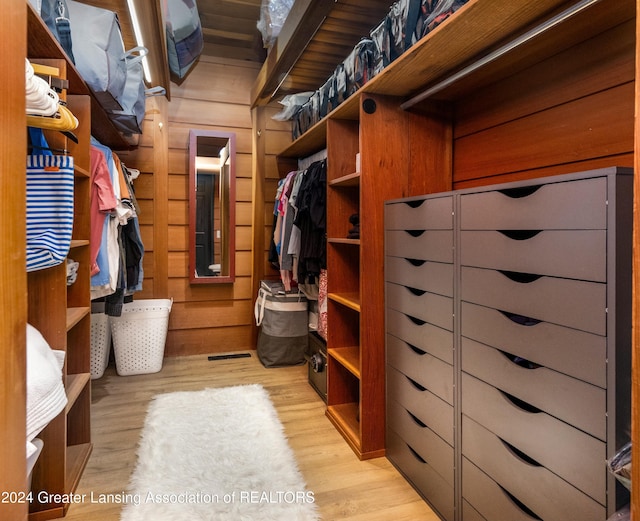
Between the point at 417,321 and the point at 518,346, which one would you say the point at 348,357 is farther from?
the point at 518,346

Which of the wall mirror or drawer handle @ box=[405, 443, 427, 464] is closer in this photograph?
drawer handle @ box=[405, 443, 427, 464]

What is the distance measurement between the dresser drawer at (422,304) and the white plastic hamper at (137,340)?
2.00 meters

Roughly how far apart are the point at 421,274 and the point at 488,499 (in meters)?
0.80

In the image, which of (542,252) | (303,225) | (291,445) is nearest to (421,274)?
(542,252)

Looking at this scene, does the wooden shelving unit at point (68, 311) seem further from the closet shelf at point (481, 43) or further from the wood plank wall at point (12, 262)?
the closet shelf at point (481, 43)

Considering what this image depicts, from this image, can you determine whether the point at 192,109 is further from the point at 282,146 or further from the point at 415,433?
the point at 415,433

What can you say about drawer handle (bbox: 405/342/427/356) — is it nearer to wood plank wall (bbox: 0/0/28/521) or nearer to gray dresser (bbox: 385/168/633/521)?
gray dresser (bbox: 385/168/633/521)

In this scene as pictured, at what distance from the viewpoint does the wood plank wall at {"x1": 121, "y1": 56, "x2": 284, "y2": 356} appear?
3.30 m

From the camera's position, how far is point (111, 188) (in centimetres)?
224

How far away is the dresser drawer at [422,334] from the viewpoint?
4.84ft

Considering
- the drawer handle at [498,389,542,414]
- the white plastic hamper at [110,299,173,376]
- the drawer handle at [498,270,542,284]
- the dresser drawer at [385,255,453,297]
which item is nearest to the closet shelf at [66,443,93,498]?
the white plastic hamper at [110,299,173,376]

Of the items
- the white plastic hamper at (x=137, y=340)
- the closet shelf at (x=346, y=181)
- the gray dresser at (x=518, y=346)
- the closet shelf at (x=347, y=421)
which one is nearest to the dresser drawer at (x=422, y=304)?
the gray dresser at (x=518, y=346)

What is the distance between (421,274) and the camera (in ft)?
5.34

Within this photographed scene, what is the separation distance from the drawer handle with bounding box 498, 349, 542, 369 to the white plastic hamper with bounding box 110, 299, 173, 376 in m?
2.60
